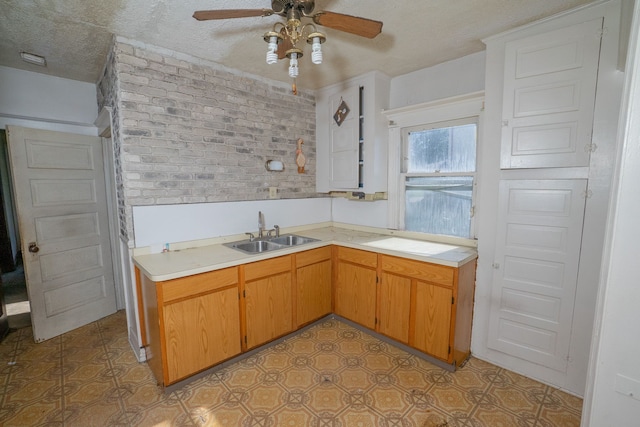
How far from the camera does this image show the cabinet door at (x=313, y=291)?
271 centimetres

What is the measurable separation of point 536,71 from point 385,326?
2.26 metres

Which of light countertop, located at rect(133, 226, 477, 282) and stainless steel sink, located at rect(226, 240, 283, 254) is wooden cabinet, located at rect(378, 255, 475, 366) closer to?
light countertop, located at rect(133, 226, 477, 282)

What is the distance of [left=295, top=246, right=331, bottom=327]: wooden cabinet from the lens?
2693 mm

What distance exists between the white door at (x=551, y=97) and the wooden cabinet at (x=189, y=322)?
2311 millimetres

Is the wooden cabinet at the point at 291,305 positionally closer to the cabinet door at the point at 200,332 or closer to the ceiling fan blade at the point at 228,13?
the cabinet door at the point at 200,332

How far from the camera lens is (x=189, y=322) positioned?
2.00m

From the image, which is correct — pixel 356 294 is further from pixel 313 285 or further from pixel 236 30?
pixel 236 30

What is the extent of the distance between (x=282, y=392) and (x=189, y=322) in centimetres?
81

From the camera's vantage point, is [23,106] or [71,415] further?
[23,106]

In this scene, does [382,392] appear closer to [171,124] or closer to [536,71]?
[536,71]

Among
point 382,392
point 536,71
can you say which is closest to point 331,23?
point 536,71

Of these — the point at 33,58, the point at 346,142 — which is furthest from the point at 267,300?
the point at 33,58

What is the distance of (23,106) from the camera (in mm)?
2637

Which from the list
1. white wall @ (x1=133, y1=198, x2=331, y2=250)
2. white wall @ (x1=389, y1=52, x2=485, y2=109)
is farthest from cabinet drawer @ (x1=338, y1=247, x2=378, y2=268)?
white wall @ (x1=389, y1=52, x2=485, y2=109)
